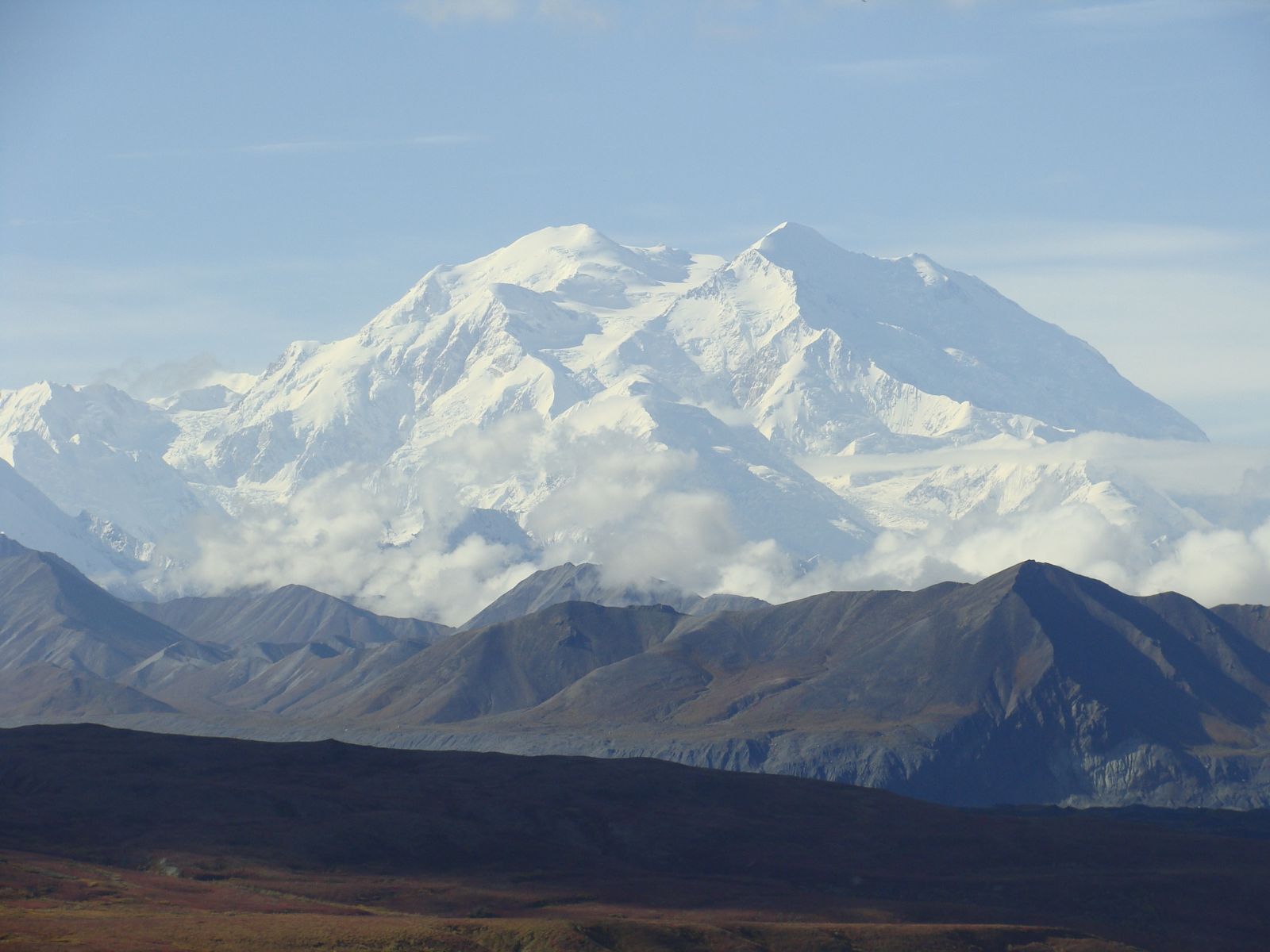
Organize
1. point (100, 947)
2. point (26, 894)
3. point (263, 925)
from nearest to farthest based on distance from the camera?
point (100, 947)
point (263, 925)
point (26, 894)

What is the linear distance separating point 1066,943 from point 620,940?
1740 inches

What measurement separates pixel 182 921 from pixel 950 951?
218 ft

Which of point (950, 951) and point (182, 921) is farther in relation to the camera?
point (950, 951)

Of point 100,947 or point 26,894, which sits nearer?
point 100,947

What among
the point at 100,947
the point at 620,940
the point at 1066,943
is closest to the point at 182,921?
the point at 100,947

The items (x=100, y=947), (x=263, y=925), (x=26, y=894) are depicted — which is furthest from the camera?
(x=26, y=894)

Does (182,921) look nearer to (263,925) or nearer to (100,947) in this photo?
(263,925)

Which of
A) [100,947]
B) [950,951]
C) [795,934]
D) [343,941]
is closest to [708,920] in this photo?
[795,934]

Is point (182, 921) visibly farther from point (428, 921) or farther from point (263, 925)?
point (428, 921)

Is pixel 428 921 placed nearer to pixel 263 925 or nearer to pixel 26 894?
pixel 263 925

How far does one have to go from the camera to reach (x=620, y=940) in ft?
589

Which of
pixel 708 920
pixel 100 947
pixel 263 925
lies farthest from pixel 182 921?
pixel 708 920

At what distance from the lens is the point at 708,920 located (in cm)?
19600

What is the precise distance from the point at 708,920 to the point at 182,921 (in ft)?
159
